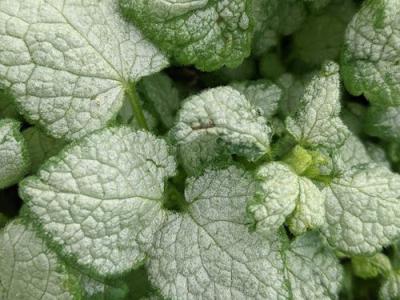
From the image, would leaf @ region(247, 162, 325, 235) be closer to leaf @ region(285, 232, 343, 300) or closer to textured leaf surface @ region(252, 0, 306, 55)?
leaf @ region(285, 232, 343, 300)

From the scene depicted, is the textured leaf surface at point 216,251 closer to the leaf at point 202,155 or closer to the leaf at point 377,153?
the leaf at point 202,155

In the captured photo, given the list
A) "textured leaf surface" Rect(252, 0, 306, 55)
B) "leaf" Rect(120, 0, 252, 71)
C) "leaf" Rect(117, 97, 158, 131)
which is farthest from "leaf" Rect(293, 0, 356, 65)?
"leaf" Rect(117, 97, 158, 131)

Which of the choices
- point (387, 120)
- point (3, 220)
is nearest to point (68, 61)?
point (3, 220)

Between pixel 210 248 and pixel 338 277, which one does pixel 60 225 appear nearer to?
pixel 210 248

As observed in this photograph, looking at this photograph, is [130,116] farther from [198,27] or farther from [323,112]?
[323,112]

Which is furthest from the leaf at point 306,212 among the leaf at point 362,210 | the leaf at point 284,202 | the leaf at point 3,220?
the leaf at point 3,220
